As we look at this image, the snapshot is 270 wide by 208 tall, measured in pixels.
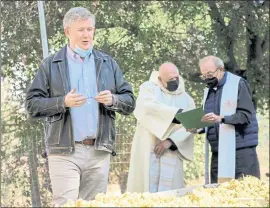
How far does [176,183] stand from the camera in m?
7.62

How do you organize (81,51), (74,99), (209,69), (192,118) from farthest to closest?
1. (209,69)
2. (192,118)
3. (81,51)
4. (74,99)

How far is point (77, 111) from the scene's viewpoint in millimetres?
4984

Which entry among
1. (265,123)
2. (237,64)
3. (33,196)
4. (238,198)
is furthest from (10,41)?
(238,198)

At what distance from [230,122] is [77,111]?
2287mm

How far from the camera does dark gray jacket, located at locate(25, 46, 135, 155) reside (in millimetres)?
4922

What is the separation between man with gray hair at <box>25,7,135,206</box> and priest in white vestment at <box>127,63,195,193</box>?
2.30 m

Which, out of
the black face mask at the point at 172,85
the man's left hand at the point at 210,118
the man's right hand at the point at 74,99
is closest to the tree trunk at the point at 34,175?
the black face mask at the point at 172,85

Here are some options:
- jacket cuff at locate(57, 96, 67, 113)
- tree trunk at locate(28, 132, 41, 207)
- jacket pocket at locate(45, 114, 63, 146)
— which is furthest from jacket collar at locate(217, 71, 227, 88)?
tree trunk at locate(28, 132, 41, 207)

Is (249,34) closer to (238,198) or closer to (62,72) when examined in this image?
(62,72)

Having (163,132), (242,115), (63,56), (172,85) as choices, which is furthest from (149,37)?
(63,56)

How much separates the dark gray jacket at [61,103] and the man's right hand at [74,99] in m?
0.11

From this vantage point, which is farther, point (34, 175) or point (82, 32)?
point (34, 175)

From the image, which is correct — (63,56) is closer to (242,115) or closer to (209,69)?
(209,69)

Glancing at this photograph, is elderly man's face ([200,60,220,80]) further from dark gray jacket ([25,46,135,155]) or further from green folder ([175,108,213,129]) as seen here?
dark gray jacket ([25,46,135,155])
